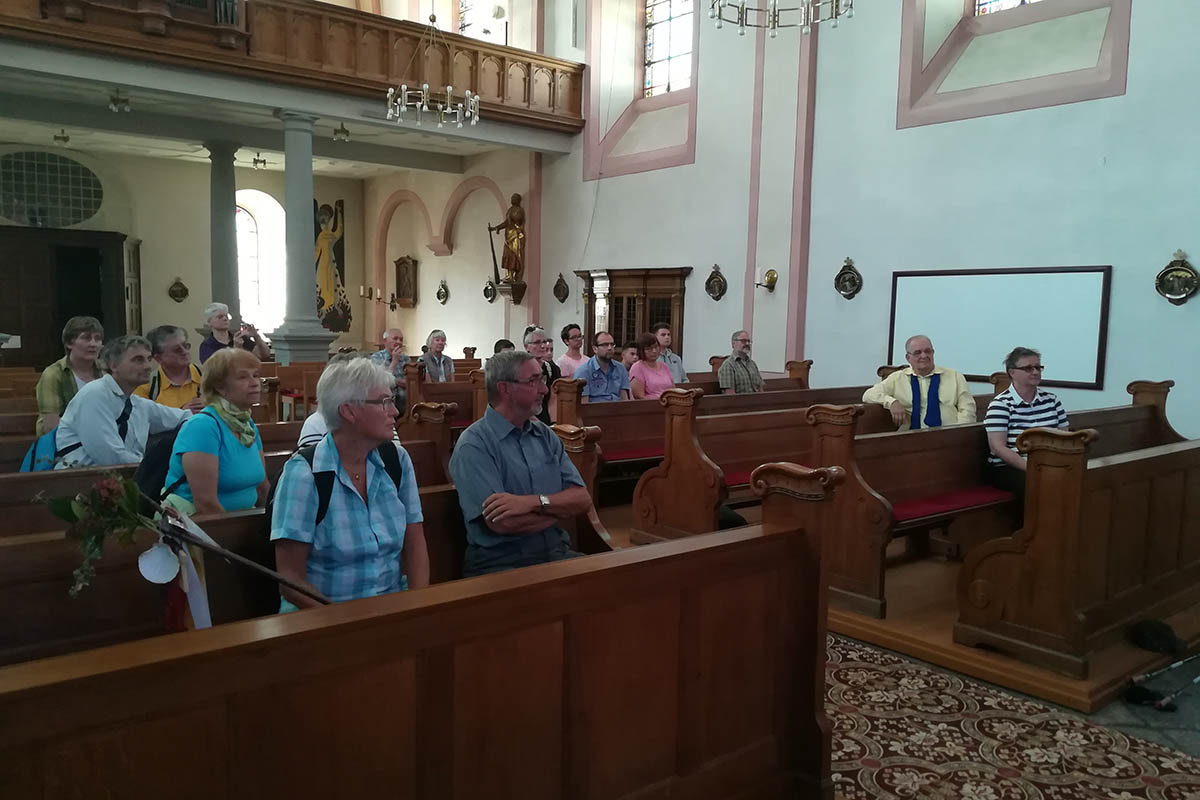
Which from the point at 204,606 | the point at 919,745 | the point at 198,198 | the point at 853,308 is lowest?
the point at 919,745

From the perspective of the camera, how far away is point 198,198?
16312 millimetres

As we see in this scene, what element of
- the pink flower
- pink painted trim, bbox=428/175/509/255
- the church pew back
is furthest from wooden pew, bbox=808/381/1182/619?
pink painted trim, bbox=428/175/509/255

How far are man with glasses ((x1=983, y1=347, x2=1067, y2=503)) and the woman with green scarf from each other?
12.5 feet

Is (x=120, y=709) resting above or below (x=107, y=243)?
below

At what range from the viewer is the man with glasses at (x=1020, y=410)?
4488 mm

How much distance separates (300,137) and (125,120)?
3.33m

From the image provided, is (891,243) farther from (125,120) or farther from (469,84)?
(125,120)

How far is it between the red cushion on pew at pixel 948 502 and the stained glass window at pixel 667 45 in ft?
27.4

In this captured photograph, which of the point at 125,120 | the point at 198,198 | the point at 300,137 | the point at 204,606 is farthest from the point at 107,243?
the point at 204,606

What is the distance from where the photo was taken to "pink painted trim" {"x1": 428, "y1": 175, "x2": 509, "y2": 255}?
14938 mm

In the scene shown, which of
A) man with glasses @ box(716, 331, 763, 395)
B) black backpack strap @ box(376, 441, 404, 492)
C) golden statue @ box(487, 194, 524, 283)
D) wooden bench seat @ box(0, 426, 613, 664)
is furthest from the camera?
golden statue @ box(487, 194, 524, 283)

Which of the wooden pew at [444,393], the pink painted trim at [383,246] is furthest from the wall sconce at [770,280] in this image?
the pink painted trim at [383,246]

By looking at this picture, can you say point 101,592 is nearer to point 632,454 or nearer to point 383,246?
point 632,454

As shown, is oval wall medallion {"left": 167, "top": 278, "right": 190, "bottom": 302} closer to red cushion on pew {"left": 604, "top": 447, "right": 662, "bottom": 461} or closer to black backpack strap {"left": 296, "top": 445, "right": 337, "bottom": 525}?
red cushion on pew {"left": 604, "top": 447, "right": 662, "bottom": 461}
